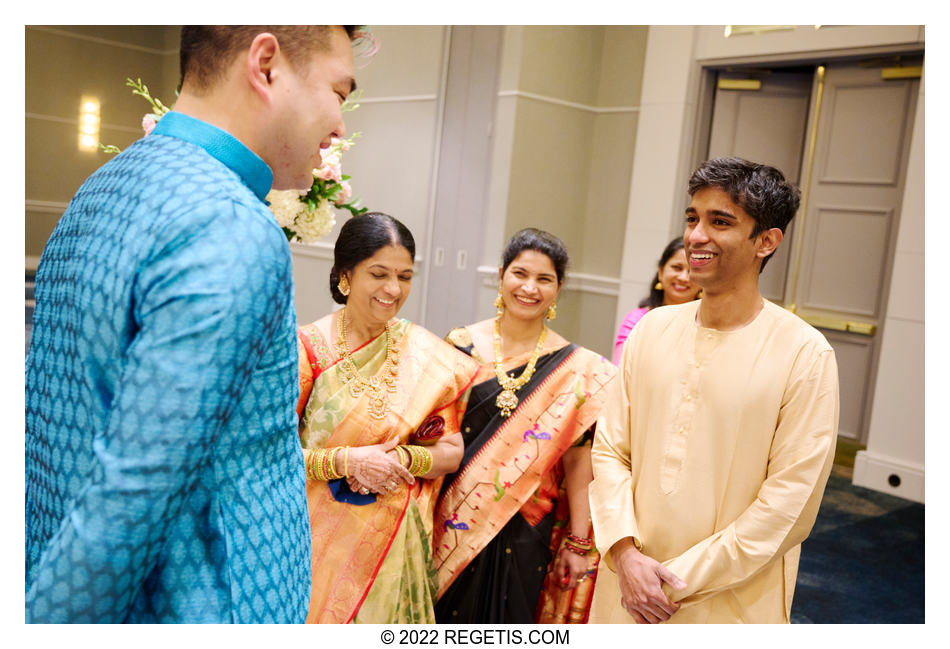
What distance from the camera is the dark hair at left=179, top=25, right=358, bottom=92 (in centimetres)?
75

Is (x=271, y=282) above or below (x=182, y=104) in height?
below

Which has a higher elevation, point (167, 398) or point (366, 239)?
point (366, 239)

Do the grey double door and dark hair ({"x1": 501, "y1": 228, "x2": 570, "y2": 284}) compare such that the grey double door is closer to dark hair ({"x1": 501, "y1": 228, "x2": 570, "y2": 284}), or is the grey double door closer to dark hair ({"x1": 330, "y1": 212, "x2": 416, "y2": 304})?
dark hair ({"x1": 501, "y1": 228, "x2": 570, "y2": 284})

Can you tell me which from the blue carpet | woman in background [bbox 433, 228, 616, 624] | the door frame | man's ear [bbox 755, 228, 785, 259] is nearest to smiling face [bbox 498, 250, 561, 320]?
woman in background [bbox 433, 228, 616, 624]

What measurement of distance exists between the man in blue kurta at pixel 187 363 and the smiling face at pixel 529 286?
3.71 ft

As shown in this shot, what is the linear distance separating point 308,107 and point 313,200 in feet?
3.08

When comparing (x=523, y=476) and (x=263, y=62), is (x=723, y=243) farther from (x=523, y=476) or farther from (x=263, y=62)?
(x=263, y=62)

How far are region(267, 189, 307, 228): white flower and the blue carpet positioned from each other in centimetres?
204

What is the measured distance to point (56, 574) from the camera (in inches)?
24.6

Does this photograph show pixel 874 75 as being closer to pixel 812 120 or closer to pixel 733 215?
pixel 812 120

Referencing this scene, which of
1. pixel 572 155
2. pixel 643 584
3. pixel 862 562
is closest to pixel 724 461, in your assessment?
pixel 643 584

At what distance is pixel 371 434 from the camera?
1591 mm
